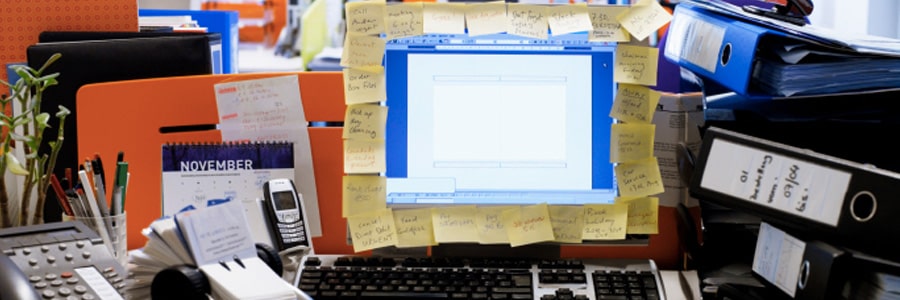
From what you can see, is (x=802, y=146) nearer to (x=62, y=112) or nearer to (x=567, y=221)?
(x=567, y=221)

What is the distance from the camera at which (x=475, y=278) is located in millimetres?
1423

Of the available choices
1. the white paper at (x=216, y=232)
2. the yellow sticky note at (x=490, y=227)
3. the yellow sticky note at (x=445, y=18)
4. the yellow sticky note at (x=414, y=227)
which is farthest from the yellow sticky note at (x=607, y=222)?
the white paper at (x=216, y=232)

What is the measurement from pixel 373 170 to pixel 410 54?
0.18 meters

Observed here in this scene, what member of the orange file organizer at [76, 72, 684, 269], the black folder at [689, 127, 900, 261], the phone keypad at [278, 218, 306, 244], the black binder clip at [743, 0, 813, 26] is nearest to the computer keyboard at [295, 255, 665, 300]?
the phone keypad at [278, 218, 306, 244]

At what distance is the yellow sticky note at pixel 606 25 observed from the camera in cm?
150

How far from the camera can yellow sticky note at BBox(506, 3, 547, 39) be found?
59.2 inches

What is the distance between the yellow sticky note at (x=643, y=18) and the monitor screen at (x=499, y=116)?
5cm

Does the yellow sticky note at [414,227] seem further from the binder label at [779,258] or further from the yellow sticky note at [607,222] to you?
the binder label at [779,258]

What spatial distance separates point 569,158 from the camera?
150cm

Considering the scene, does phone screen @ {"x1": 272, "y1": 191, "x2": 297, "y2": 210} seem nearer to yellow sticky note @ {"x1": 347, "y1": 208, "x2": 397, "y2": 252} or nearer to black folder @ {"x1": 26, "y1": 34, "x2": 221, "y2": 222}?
yellow sticky note @ {"x1": 347, "y1": 208, "x2": 397, "y2": 252}

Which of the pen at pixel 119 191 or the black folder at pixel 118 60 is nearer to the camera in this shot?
the pen at pixel 119 191

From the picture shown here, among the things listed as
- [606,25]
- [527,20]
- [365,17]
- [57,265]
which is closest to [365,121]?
[365,17]

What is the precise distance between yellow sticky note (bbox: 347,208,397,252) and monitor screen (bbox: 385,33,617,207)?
0.23ft

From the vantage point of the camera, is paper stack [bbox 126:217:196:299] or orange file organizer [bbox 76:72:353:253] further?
orange file organizer [bbox 76:72:353:253]
